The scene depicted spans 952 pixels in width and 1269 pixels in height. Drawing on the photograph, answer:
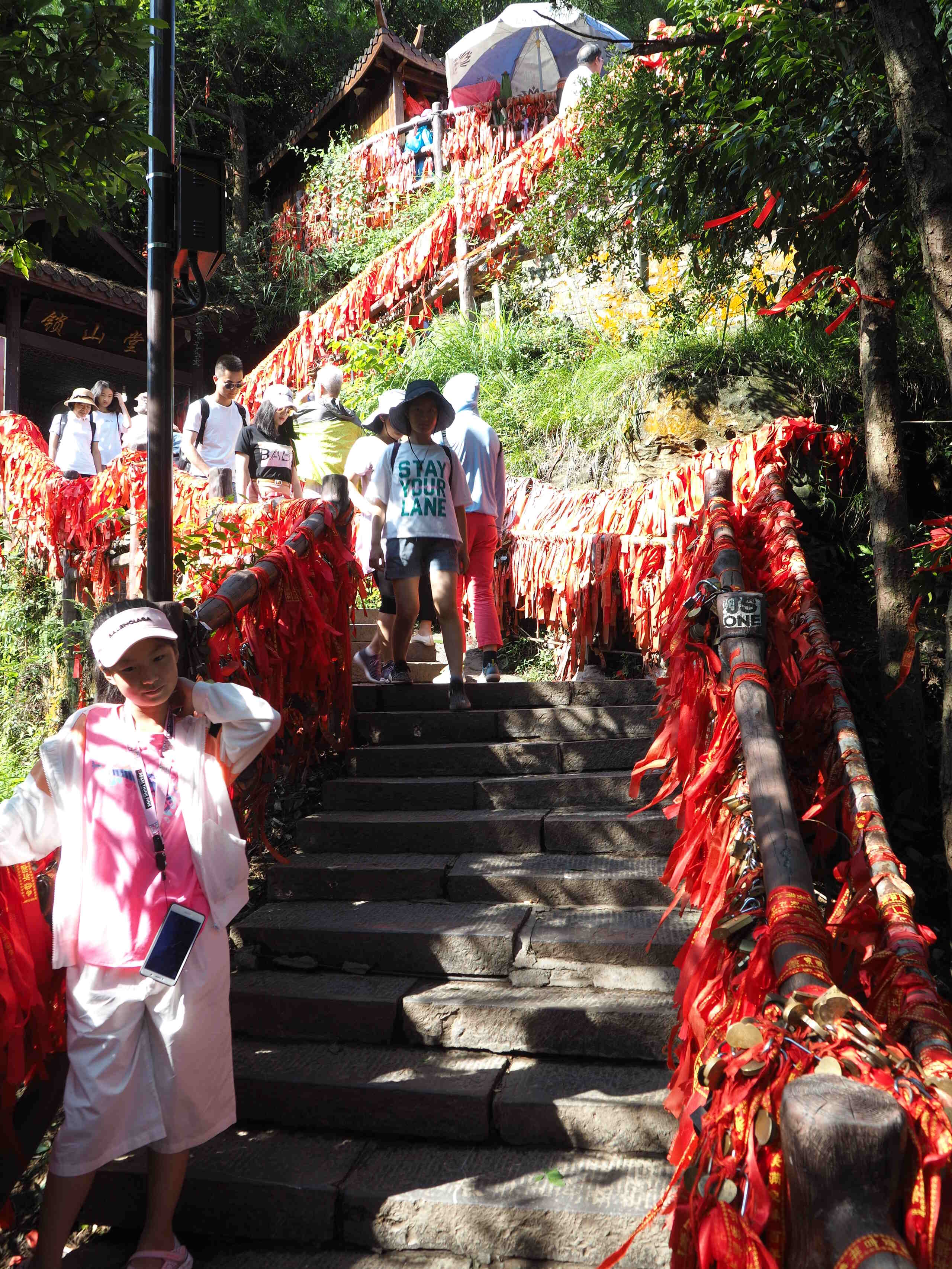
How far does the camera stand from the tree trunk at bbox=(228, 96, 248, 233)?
22609 millimetres

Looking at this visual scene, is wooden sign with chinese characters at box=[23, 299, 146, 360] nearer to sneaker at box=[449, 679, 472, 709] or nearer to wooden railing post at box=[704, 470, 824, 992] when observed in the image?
sneaker at box=[449, 679, 472, 709]

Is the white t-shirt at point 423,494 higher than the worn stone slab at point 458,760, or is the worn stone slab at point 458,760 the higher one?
the white t-shirt at point 423,494

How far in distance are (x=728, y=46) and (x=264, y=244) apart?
59.7 ft

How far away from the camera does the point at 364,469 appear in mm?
6520

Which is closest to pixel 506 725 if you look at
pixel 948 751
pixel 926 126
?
pixel 948 751

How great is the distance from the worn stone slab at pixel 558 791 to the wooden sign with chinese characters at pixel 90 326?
1435 cm

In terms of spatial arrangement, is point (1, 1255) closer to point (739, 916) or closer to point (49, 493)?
point (739, 916)

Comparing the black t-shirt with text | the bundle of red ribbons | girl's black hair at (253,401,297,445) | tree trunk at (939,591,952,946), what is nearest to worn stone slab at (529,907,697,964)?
tree trunk at (939,591,952,946)

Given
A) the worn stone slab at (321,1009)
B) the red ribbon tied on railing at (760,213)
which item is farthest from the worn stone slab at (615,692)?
the red ribbon tied on railing at (760,213)

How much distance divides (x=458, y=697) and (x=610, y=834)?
1308 millimetres

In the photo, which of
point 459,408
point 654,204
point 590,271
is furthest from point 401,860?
point 590,271

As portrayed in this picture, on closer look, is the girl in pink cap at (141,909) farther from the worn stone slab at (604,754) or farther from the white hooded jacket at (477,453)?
the white hooded jacket at (477,453)

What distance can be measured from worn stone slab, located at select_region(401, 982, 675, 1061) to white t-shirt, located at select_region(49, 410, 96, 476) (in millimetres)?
8875

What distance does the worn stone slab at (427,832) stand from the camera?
14.1ft
